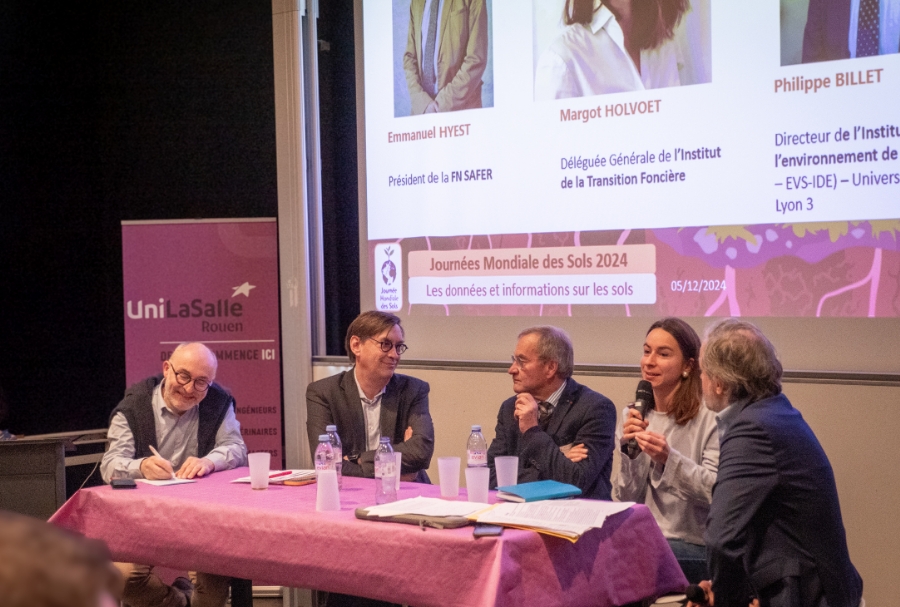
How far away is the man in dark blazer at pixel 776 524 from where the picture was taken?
2.18 m

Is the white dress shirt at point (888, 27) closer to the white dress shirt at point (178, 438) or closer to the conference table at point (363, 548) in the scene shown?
the conference table at point (363, 548)

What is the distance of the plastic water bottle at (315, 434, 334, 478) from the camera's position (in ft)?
9.20

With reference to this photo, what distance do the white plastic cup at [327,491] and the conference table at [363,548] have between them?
0.12 ft

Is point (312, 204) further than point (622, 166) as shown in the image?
Yes

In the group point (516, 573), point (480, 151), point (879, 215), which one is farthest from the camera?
point (480, 151)

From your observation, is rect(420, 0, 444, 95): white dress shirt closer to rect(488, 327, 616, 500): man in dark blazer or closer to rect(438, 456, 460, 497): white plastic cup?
rect(488, 327, 616, 500): man in dark blazer

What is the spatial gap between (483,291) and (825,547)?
2453 millimetres

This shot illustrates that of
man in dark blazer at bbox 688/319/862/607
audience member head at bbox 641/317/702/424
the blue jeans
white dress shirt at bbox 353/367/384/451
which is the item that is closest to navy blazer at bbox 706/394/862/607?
man in dark blazer at bbox 688/319/862/607

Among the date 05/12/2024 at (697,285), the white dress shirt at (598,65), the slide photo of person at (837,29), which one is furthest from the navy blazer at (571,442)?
the slide photo of person at (837,29)

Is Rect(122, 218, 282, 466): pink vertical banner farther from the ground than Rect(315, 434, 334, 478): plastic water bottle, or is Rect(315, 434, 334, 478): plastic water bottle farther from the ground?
Rect(122, 218, 282, 466): pink vertical banner

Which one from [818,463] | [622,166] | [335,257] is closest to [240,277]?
[335,257]

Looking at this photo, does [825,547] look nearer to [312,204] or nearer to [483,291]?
[483,291]

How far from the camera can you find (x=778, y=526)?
2.22 metres

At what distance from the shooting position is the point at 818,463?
2242mm
